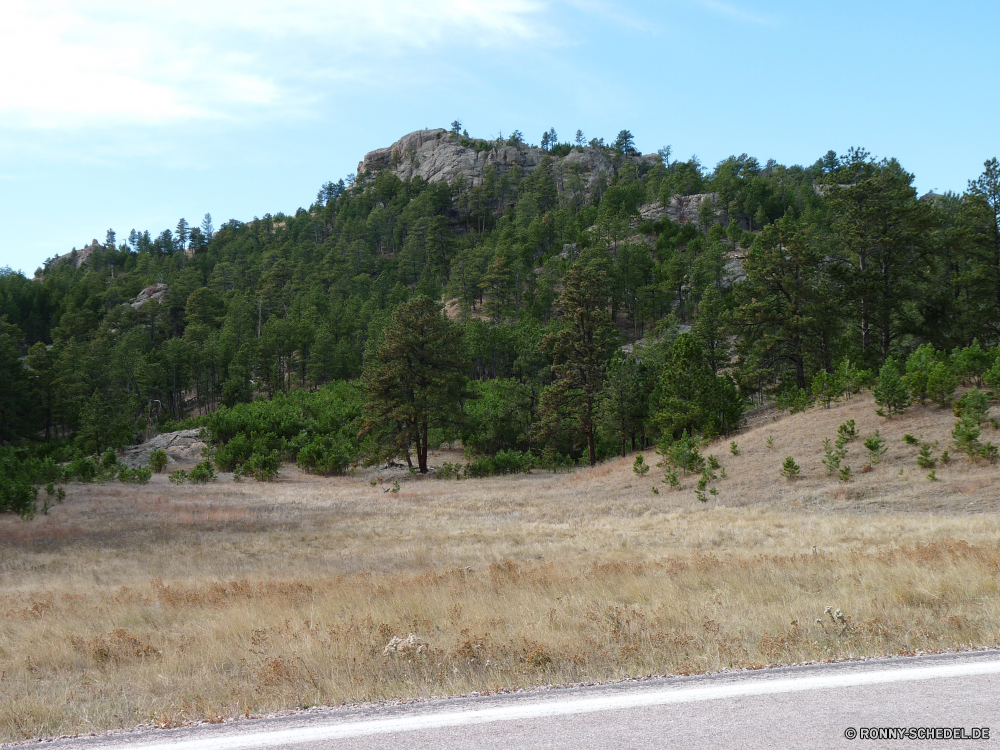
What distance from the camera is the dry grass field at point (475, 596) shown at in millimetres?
5863

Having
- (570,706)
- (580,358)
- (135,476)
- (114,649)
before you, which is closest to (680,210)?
(580,358)

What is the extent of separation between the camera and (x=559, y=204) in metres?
129

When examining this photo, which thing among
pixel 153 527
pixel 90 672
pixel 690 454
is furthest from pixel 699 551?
pixel 153 527

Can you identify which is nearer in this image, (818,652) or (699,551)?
(818,652)

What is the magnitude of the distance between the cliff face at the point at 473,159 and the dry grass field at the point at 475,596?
457 ft

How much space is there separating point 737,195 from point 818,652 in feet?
363

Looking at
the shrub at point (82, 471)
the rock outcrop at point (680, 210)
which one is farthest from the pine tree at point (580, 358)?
the rock outcrop at point (680, 210)

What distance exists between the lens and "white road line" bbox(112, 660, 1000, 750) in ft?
13.8

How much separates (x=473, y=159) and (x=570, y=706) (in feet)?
567

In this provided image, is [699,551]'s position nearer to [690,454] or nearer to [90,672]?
[90,672]

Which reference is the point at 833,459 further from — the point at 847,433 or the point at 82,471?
the point at 82,471

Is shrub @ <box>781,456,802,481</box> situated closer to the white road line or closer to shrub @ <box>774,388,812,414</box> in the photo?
shrub @ <box>774,388,812,414</box>

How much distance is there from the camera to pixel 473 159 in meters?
167

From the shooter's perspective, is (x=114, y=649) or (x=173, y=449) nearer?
(x=114, y=649)
